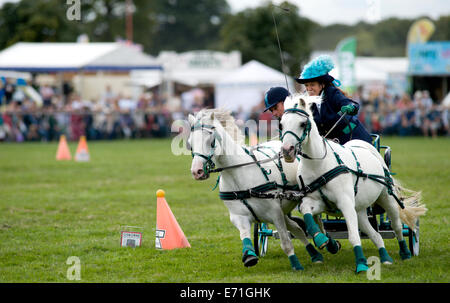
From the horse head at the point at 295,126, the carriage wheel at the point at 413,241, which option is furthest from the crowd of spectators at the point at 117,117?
the horse head at the point at 295,126

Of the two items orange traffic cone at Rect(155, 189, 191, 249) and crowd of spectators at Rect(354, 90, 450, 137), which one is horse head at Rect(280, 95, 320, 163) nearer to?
orange traffic cone at Rect(155, 189, 191, 249)

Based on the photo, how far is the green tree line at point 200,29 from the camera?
50375 mm

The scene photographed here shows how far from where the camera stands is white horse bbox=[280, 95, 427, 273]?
6.18 meters

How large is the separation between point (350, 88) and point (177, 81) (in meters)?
18.3

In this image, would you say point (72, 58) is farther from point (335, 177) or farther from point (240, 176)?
point (335, 177)

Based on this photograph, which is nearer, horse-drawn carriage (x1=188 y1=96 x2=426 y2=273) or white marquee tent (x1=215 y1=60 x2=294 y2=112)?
horse-drawn carriage (x1=188 y1=96 x2=426 y2=273)

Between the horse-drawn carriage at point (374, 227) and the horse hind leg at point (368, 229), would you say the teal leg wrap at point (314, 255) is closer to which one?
the horse-drawn carriage at point (374, 227)

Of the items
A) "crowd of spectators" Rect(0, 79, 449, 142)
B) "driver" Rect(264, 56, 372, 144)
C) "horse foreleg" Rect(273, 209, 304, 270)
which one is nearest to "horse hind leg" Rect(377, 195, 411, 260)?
"driver" Rect(264, 56, 372, 144)

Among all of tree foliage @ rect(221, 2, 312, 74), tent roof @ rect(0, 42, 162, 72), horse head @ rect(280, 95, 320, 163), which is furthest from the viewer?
tree foliage @ rect(221, 2, 312, 74)

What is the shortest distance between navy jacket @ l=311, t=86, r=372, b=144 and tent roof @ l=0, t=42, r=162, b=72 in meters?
24.5

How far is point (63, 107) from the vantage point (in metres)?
29.7

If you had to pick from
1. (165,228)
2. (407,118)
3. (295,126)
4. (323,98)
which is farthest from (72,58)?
(295,126)

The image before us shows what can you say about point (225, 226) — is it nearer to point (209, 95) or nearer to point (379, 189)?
point (379, 189)

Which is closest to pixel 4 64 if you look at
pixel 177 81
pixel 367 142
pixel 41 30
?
pixel 177 81
